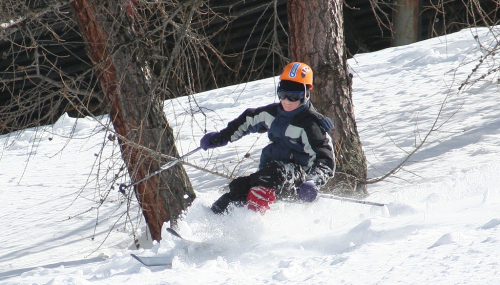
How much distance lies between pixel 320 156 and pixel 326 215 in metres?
0.79

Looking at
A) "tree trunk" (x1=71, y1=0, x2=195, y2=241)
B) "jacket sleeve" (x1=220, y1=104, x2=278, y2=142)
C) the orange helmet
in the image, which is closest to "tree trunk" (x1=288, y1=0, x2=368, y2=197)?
"jacket sleeve" (x1=220, y1=104, x2=278, y2=142)

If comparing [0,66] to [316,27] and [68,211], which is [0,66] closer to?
[68,211]

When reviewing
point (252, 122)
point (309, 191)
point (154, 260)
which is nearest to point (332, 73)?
point (252, 122)

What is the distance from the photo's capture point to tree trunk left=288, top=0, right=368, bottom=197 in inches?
215

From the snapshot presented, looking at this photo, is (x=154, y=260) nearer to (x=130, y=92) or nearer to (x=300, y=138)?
(x=300, y=138)

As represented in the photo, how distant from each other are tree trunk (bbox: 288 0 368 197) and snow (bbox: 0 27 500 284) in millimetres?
367

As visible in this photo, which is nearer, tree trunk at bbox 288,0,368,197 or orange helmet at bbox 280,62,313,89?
orange helmet at bbox 280,62,313,89

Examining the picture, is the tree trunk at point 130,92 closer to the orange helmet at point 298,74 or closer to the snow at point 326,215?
the snow at point 326,215

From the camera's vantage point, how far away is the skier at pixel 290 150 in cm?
420

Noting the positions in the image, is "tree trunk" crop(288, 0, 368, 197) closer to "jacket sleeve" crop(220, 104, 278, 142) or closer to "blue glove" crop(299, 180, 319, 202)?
"jacket sleeve" crop(220, 104, 278, 142)

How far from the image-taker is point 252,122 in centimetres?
461

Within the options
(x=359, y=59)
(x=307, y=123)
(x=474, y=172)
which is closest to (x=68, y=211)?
(x=307, y=123)

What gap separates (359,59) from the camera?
11062 millimetres

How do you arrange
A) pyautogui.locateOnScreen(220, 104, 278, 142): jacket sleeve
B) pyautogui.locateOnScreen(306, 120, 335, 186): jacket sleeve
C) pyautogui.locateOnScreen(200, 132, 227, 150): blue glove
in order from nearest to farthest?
pyautogui.locateOnScreen(306, 120, 335, 186): jacket sleeve
pyautogui.locateOnScreen(220, 104, 278, 142): jacket sleeve
pyautogui.locateOnScreen(200, 132, 227, 150): blue glove
